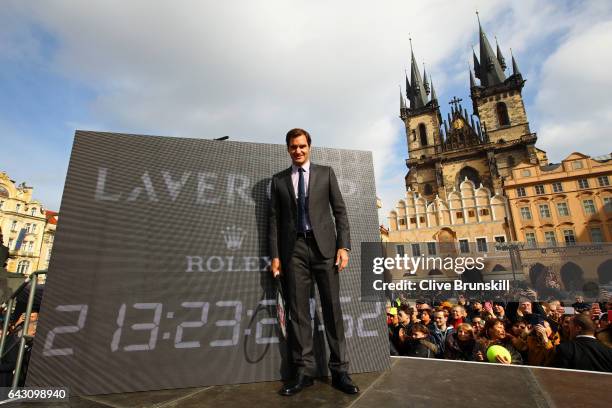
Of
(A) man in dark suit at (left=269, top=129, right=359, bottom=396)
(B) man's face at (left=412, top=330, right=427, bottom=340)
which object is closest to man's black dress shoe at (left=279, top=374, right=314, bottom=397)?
(A) man in dark suit at (left=269, top=129, right=359, bottom=396)

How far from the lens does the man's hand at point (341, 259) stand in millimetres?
2396

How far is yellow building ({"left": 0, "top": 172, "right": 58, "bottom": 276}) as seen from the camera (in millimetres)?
36094

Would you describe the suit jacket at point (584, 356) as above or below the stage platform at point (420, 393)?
below

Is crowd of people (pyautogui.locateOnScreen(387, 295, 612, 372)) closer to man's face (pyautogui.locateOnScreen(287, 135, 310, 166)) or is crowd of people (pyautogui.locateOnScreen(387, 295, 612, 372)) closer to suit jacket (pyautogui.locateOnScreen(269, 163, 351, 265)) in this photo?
suit jacket (pyautogui.locateOnScreen(269, 163, 351, 265))

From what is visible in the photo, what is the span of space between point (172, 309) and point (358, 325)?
154 cm

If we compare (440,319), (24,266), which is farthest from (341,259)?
(24,266)

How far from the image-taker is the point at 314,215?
96.8 inches

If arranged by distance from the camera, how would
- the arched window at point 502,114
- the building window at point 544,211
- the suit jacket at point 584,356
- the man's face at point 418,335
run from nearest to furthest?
1. the suit jacket at point 584,356
2. the man's face at point 418,335
3. the building window at point 544,211
4. the arched window at point 502,114

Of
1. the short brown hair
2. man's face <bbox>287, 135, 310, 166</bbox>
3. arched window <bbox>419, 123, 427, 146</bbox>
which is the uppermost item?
arched window <bbox>419, 123, 427, 146</bbox>

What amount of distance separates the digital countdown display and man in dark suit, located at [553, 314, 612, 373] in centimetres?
249

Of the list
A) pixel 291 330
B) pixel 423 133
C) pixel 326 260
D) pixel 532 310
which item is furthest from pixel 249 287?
pixel 423 133

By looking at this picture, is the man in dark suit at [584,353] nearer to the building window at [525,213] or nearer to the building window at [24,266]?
the building window at [525,213]

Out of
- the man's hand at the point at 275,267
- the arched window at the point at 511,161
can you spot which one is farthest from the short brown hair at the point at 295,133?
the arched window at the point at 511,161

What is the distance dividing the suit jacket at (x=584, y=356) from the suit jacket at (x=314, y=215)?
3171mm
